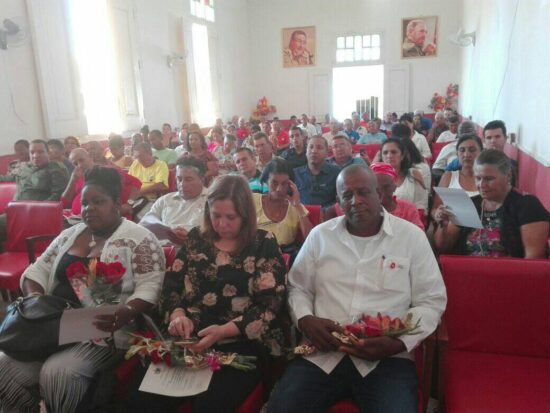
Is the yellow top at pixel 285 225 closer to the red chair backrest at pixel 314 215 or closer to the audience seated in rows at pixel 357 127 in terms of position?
the red chair backrest at pixel 314 215

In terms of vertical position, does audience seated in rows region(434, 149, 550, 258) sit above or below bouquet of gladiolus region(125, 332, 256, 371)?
above

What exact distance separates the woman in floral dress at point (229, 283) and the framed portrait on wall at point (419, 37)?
14.1 metres

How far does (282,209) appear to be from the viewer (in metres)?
2.96

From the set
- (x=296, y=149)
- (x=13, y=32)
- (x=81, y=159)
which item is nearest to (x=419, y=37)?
(x=296, y=149)

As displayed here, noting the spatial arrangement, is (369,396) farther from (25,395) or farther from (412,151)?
(412,151)

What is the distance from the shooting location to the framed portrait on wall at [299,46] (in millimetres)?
15195

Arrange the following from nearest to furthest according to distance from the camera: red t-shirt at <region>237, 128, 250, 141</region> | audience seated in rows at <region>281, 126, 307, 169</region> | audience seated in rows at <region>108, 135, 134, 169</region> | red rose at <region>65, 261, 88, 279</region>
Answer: red rose at <region>65, 261, 88, 279</region> → audience seated in rows at <region>281, 126, 307, 169</region> → audience seated in rows at <region>108, 135, 134, 169</region> → red t-shirt at <region>237, 128, 250, 141</region>

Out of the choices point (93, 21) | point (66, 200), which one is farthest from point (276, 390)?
point (93, 21)

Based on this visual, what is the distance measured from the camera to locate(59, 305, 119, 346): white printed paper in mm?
1782

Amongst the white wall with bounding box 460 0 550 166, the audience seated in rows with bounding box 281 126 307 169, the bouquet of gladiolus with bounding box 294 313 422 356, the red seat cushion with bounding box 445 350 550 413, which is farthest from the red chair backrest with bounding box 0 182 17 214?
the white wall with bounding box 460 0 550 166

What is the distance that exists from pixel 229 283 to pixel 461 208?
4.14ft

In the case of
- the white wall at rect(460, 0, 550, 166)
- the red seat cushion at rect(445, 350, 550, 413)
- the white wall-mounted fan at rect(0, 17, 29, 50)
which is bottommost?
the red seat cushion at rect(445, 350, 550, 413)

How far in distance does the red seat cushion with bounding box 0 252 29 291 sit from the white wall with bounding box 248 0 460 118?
43.1ft

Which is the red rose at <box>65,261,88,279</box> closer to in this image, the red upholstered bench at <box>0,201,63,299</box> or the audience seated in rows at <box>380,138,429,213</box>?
the red upholstered bench at <box>0,201,63,299</box>
